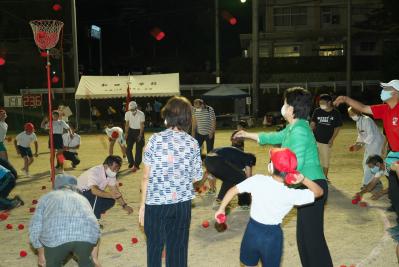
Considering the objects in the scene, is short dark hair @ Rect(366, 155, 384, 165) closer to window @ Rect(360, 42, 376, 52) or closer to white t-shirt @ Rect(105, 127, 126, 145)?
white t-shirt @ Rect(105, 127, 126, 145)

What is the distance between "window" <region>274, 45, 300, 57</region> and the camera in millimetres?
48531

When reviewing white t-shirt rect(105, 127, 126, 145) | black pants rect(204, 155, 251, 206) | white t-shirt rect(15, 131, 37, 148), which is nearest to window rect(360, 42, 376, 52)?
white t-shirt rect(105, 127, 126, 145)

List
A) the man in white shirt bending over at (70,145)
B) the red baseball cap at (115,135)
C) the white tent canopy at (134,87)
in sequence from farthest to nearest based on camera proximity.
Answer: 1. the white tent canopy at (134,87)
2. the red baseball cap at (115,135)
3. the man in white shirt bending over at (70,145)

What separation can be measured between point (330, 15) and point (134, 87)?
1053 inches

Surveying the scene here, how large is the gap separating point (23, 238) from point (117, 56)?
5603cm

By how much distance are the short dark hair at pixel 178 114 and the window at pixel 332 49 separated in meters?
45.3

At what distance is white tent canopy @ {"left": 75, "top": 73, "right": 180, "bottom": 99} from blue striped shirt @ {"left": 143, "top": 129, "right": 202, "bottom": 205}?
23.4m

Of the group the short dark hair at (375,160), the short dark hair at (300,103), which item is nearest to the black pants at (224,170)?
the short dark hair at (375,160)

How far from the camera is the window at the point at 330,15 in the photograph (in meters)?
47.8

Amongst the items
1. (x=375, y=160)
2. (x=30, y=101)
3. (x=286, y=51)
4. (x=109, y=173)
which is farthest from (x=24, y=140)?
(x=286, y=51)

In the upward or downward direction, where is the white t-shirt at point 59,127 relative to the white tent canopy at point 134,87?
downward

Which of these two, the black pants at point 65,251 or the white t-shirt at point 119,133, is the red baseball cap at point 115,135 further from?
the black pants at point 65,251

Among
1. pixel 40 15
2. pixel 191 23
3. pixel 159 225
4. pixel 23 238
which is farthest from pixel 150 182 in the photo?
pixel 191 23

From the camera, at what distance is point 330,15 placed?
47.8m
